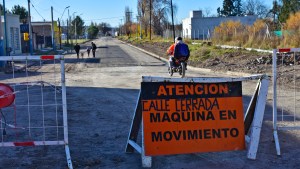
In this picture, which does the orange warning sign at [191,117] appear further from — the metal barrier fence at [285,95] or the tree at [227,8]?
the tree at [227,8]

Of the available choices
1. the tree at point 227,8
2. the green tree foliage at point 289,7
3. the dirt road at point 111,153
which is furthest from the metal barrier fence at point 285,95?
the tree at point 227,8

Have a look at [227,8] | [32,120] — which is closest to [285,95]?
[32,120]

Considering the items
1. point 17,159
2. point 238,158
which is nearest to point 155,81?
point 238,158

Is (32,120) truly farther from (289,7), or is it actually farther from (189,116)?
(289,7)

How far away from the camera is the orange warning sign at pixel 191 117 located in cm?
621

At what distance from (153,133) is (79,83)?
12.0 meters

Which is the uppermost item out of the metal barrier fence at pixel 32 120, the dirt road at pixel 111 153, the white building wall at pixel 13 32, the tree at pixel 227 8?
the tree at pixel 227 8

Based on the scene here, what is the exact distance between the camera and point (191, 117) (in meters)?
6.31

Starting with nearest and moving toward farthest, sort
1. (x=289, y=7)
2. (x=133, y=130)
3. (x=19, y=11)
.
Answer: (x=133, y=130) → (x=289, y=7) → (x=19, y=11)

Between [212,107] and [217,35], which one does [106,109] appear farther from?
[217,35]

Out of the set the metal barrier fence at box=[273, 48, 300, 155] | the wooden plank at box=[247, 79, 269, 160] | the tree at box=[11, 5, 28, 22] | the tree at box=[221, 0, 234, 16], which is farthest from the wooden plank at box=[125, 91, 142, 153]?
the tree at box=[221, 0, 234, 16]

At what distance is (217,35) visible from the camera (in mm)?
39188

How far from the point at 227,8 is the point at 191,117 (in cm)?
12548

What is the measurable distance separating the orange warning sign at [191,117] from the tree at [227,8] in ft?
409
